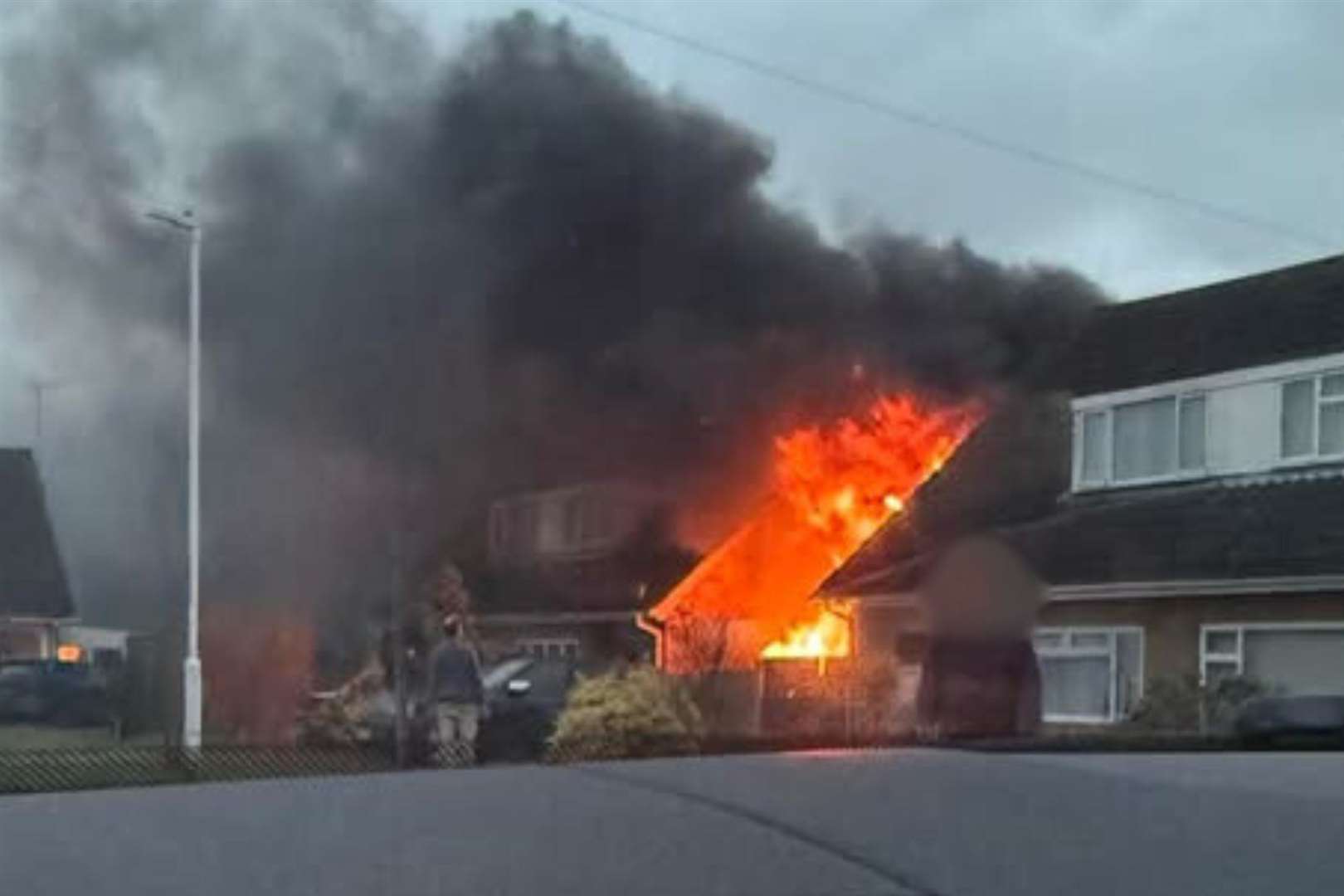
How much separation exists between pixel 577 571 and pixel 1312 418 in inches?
586

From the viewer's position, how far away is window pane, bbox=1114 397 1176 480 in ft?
64.1

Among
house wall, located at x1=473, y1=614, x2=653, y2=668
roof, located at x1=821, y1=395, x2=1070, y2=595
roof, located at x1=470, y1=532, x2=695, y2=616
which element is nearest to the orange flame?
roof, located at x1=821, y1=395, x2=1070, y2=595

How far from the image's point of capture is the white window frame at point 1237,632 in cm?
1656

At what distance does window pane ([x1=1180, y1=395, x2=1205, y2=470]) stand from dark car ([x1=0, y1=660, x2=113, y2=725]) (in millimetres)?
13023

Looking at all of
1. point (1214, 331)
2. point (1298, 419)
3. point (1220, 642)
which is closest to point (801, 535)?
point (1214, 331)

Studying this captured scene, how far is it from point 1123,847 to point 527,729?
1249 centimetres

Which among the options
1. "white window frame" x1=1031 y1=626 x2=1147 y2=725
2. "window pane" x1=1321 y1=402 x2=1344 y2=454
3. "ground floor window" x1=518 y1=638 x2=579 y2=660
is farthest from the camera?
"ground floor window" x1=518 y1=638 x2=579 y2=660

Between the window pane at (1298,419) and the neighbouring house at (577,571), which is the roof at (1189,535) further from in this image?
the neighbouring house at (577,571)

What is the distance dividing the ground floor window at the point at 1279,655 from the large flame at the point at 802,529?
7.37 m

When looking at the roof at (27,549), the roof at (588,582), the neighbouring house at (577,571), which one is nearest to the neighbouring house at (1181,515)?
the roof at (588,582)

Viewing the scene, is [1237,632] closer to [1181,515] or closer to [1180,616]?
[1180,616]

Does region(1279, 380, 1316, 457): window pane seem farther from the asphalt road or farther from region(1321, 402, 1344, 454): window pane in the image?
the asphalt road

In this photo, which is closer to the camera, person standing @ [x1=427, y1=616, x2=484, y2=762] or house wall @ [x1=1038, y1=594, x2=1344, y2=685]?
person standing @ [x1=427, y1=616, x2=484, y2=762]

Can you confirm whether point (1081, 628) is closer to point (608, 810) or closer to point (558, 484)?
point (558, 484)
